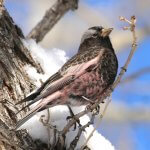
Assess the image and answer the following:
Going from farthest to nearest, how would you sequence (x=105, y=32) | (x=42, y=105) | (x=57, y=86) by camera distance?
(x=105, y=32)
(x=57, y=86)
(x=42, y=105)

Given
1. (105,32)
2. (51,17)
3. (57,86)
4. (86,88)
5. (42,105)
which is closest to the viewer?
(42,105)

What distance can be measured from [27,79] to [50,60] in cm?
47

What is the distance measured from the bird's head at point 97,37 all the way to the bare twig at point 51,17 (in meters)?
0.81

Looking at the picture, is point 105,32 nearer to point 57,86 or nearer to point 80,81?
point 80,81

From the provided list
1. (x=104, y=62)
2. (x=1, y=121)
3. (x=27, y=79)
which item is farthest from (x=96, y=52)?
(x=1, y=121)

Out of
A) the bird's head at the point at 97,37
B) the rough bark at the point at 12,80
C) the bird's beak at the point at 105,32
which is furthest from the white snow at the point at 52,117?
the bird's beak at the point at 105,32

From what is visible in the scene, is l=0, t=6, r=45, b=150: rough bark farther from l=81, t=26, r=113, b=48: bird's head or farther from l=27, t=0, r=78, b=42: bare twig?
l=27, t=0, r=78, b=42: bare twig

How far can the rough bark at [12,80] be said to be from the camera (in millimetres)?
4016

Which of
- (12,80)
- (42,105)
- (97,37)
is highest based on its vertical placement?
(97,37)

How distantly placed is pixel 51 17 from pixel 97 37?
3.16 ft

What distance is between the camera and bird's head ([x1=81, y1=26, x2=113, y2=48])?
190 inches

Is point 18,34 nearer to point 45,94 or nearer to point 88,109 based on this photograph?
point 45,94

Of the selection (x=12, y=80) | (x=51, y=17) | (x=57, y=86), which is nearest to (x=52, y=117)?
(x=57, y=86)

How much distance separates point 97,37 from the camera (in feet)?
16.0
